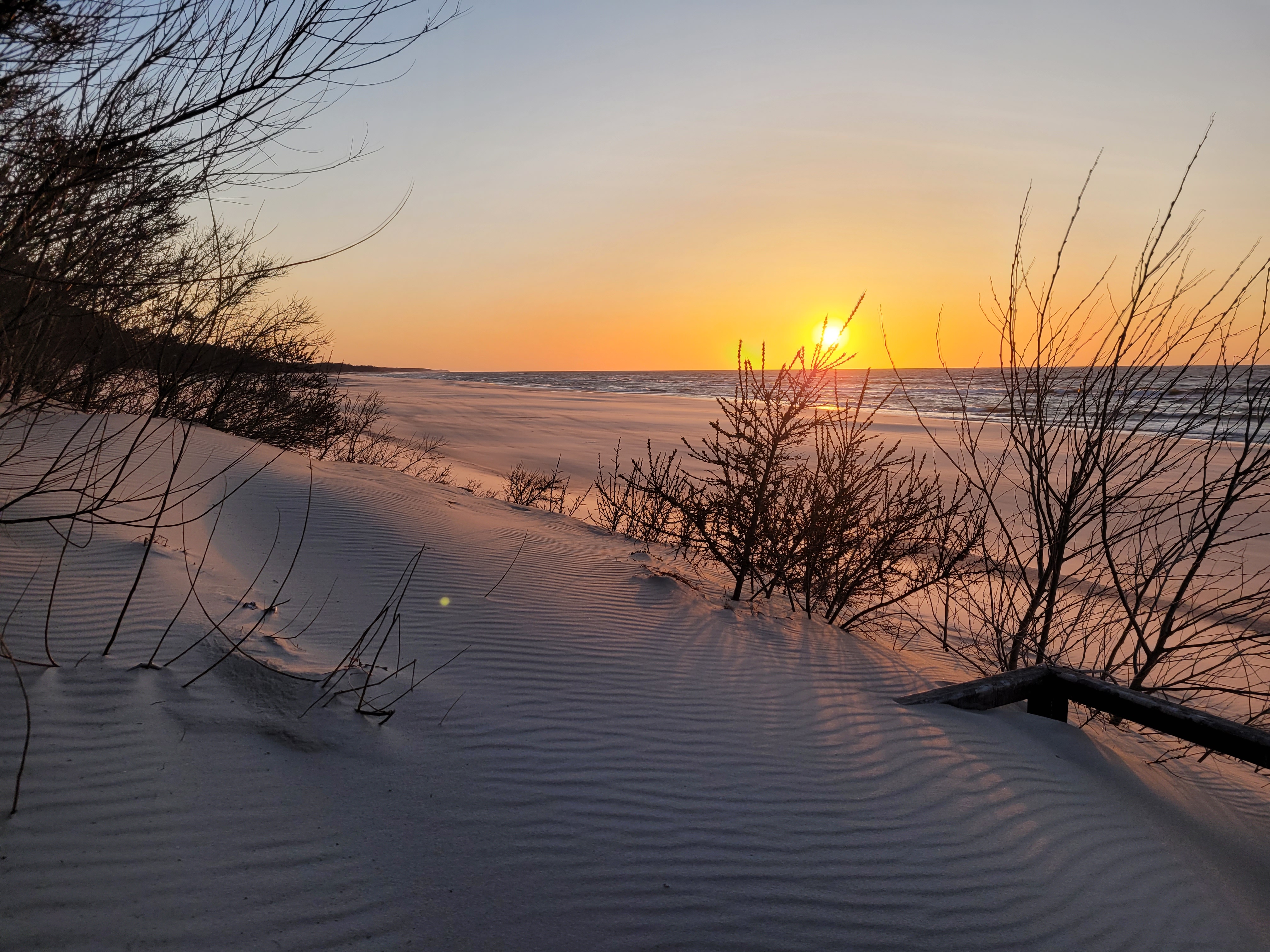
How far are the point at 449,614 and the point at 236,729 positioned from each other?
207 cm

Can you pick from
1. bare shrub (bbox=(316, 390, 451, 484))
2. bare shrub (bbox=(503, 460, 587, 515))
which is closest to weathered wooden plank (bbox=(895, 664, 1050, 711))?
bare shrub (bbox=(503, 460, 587, 515))

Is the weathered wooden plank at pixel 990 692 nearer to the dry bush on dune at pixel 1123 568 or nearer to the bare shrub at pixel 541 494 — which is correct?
the dry bush on dune at pixel 1123 568

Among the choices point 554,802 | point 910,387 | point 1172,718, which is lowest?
point 554,802

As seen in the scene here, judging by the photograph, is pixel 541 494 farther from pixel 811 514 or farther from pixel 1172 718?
pixel 1172 718

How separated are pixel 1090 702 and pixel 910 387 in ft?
230

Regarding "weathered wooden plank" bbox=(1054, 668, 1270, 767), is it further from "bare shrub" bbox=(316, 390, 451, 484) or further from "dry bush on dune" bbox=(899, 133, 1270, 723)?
"bare shrub" bbox=(316, 390, 451, 484)

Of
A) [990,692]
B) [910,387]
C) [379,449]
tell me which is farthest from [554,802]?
[910,387]

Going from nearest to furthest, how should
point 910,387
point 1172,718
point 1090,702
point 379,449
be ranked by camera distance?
point 1172,718 < point 1090,702 < point 379,449 < point 910,387

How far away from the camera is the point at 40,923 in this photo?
1.86 meters

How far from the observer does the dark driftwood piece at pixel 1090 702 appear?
10.9ft

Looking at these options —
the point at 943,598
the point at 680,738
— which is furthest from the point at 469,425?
the point at 680,738

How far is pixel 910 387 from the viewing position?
69250 mm

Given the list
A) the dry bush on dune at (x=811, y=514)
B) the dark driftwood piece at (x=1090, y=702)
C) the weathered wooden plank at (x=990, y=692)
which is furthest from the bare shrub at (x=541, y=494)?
the dark driftwood piece at (x=1090, y=702)

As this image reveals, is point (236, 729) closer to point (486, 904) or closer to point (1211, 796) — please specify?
point (486, 904)
